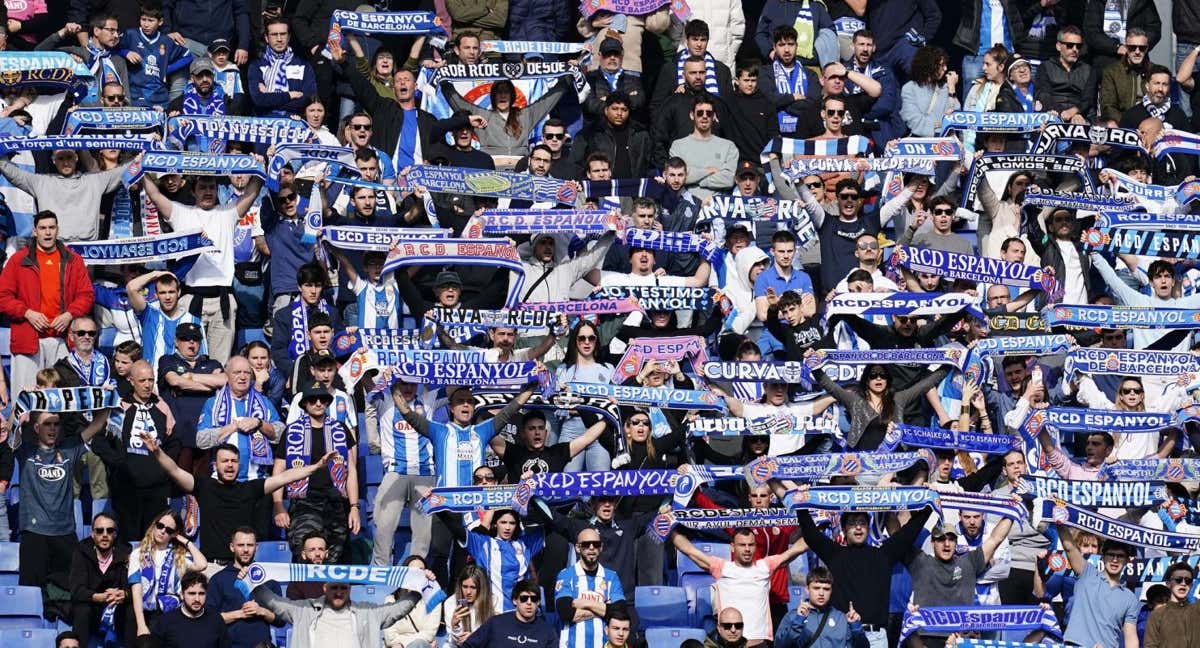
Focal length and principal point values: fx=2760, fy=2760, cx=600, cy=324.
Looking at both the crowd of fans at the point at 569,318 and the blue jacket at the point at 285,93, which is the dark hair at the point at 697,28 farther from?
the blue jacket at the point at 285,93

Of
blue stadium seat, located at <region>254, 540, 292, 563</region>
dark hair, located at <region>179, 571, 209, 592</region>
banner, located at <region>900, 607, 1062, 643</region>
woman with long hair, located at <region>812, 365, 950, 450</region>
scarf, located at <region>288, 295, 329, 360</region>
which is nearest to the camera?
dark hair, located at <region>179, 571, 209, 592</region>

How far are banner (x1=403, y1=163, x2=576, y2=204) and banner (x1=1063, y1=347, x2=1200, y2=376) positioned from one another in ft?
13.2

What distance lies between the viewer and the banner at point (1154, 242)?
70.4ft

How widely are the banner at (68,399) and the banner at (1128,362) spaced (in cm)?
693

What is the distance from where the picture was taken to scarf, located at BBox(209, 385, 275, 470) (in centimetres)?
1853

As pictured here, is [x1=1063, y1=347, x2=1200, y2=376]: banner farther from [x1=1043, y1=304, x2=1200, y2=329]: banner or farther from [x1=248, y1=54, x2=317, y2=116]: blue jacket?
[x1=248, y1=54, x2=317, y2=116]: blue jacket

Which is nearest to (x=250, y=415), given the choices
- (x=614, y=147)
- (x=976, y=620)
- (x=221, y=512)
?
(x=221, y=512)

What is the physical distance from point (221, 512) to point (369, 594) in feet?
3.61

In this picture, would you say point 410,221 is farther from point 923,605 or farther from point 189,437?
point 923,605

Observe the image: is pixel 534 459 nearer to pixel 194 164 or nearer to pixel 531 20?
pixel 194 164

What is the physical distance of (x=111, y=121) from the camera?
21125 mm

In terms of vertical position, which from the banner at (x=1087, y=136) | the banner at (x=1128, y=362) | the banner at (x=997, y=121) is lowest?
the banner at (x=1128, y=362)

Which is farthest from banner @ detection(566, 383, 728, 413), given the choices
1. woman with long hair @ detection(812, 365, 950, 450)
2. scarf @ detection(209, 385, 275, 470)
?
scarf @ detection(209, 385, 275, 470)

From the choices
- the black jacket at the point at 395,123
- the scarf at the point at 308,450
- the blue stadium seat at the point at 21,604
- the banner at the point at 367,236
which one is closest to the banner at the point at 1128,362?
the banner at the point at 367,236
